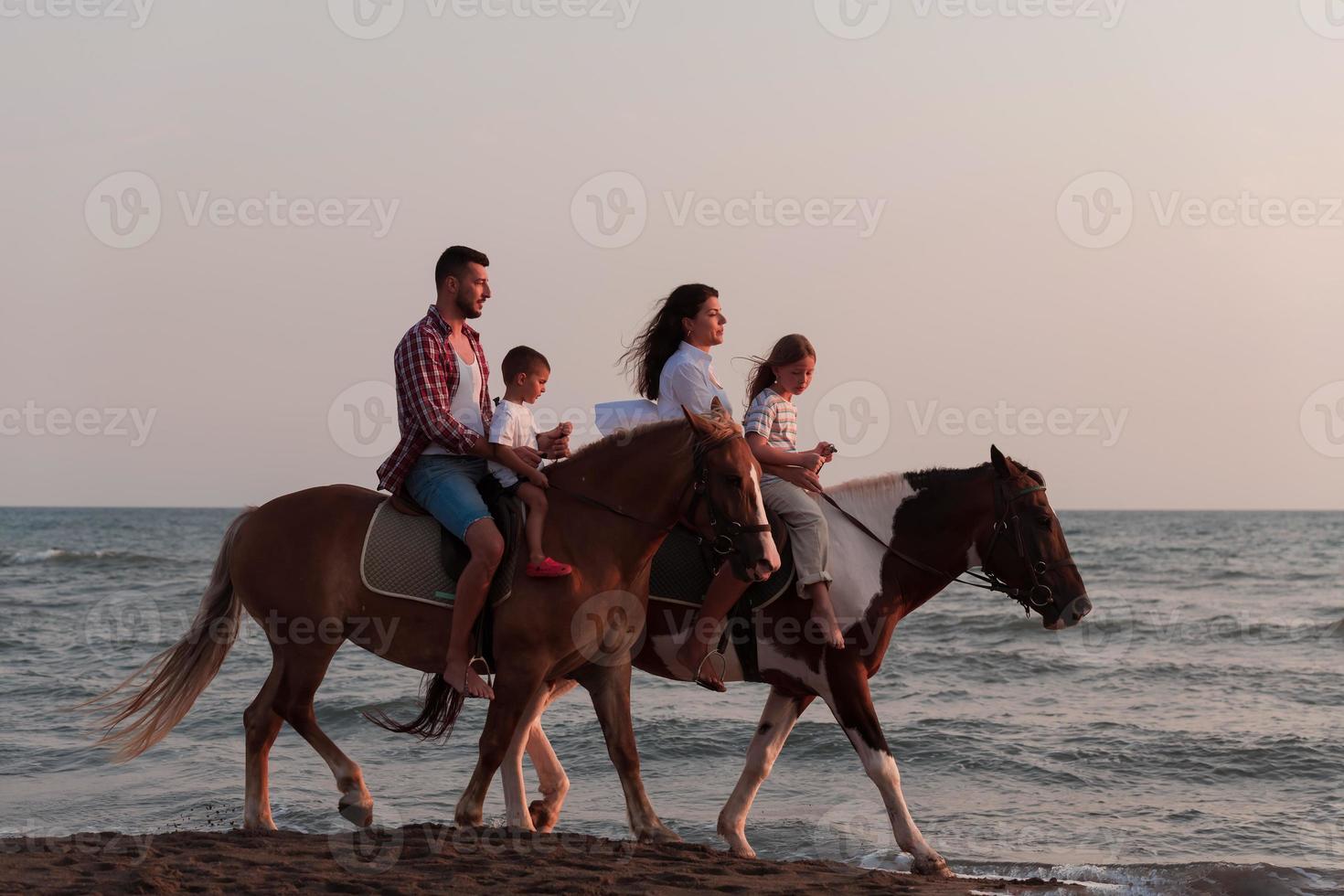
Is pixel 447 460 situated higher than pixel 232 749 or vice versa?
pixel 447 460

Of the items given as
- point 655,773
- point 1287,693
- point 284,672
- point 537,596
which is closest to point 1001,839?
point 655,773

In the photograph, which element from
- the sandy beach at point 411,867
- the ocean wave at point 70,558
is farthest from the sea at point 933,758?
the ocean wave at point 70,558

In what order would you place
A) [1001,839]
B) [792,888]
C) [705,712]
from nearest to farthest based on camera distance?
[792,888] → [1001,839] → [705,712]

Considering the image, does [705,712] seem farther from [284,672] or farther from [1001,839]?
[284,672]

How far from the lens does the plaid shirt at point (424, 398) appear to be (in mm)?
6328

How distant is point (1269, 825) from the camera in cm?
914

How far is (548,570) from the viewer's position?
6090mm

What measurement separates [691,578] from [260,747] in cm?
238

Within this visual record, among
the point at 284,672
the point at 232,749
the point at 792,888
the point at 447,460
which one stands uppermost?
the point at 447,460

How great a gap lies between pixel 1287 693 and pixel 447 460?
40.7ft

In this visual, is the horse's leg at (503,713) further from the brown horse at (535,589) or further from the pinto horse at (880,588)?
the pinto horse at (880,588)

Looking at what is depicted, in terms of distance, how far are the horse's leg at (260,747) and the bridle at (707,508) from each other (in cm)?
181

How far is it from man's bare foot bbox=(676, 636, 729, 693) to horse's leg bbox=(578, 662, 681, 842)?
476 millimetres

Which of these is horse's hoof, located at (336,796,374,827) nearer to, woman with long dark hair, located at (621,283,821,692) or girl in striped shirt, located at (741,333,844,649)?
woman with long dark hair, located at (621,283,821,692)
